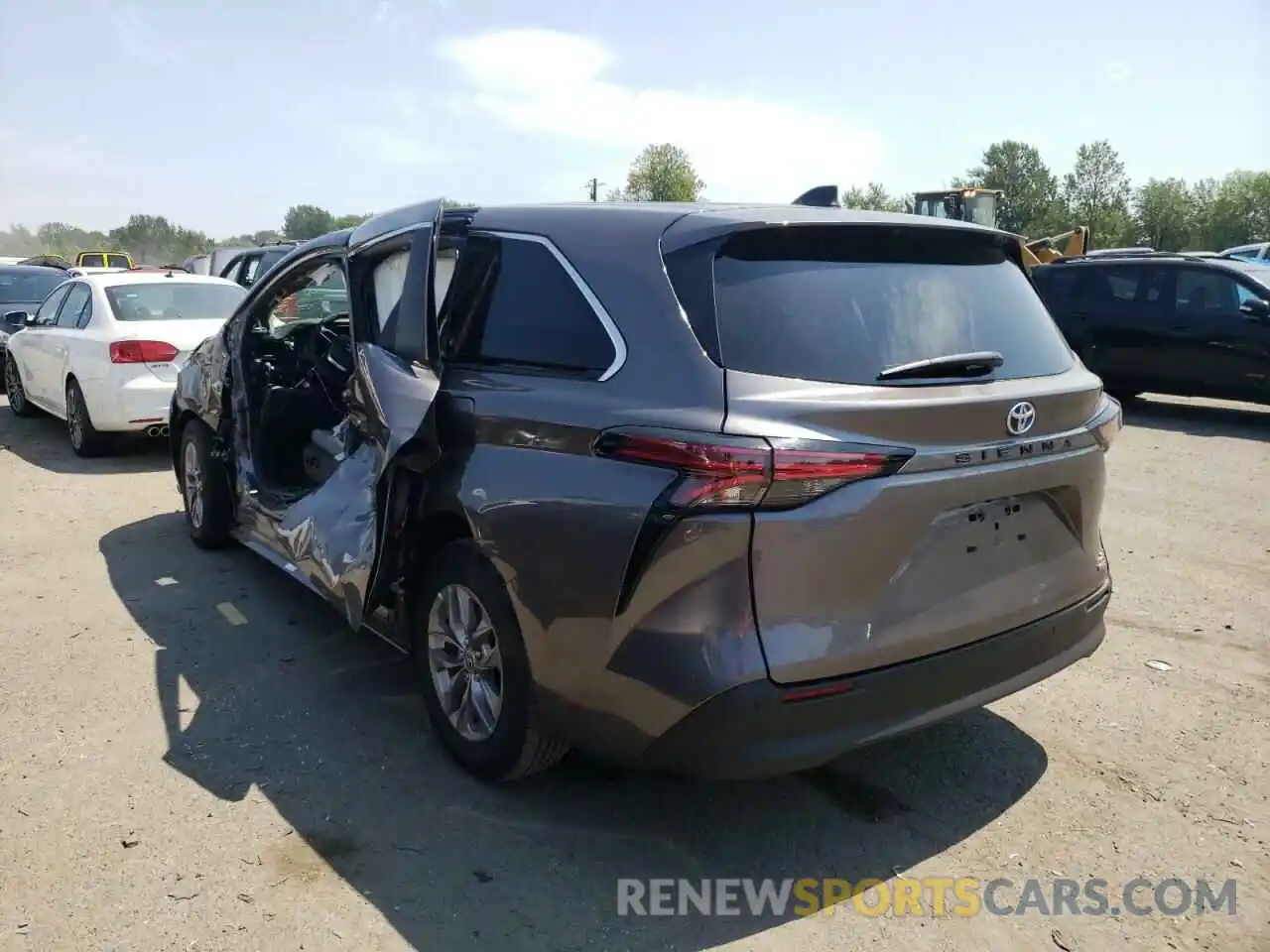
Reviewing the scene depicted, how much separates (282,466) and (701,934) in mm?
3669

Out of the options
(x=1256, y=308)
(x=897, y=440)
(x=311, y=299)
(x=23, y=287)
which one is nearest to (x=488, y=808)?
(x=897, y=440)

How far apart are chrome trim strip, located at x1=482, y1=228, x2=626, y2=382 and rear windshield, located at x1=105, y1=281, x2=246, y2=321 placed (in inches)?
245

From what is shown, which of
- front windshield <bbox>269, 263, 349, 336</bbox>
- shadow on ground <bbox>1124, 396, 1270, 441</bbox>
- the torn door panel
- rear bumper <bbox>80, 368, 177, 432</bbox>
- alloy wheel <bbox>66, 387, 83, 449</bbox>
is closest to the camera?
the torn door panel

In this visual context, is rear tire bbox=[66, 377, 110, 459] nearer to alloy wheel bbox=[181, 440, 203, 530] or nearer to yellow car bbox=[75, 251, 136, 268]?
alloy wheel bbox=[181, 440, 203, 530]

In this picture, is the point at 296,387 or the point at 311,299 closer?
the point at 296,387

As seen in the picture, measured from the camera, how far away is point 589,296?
3.02 meters

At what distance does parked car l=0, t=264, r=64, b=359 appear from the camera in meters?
13.5

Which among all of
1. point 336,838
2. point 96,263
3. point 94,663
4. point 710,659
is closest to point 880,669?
point 710,659

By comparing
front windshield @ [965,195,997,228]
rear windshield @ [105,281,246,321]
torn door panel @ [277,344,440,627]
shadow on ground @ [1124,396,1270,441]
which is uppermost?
front windshield @ [965,195,997,228]

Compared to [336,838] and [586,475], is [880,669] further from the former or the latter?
[336,838]

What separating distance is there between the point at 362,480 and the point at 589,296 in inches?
53.2

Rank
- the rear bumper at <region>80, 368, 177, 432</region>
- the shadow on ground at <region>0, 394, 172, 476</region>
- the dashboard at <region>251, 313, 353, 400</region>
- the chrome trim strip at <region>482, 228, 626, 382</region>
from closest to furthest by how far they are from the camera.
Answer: the chrome trim strip at <region>482, 228, 626, 382</region>, the dashboard at <region>251, 313, 353, 400</region>, the rear bumper at <region>80, 368, 177, 432</region>, the shadow on ground at <region>0, 394, 172, 476</region>

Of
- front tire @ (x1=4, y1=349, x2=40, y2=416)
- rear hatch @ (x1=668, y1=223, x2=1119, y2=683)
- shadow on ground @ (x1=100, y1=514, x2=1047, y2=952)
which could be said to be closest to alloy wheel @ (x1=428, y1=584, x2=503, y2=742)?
shadow on ground @ (x1=100, y1=514, x2=1047, y2=952)

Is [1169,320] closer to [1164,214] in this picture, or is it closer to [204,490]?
[204,490]
